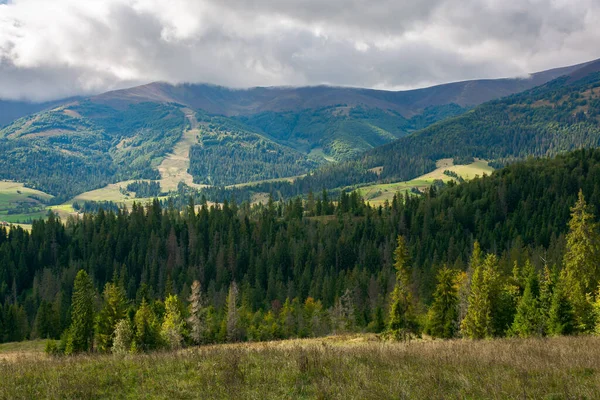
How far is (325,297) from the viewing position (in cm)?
14238

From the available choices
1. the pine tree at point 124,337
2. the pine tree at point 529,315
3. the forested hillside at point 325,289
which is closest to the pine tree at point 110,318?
the forested hillside at point 325,289

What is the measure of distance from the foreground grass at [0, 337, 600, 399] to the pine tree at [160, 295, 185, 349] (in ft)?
169

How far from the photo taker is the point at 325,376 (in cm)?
1883

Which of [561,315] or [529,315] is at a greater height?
[561,315]

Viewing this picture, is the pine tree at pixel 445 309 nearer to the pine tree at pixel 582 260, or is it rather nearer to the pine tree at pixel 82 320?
the pine tree at pixel 582 260

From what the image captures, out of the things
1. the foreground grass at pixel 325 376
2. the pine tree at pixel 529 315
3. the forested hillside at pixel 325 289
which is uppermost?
the foreground grass at pixel 325 376

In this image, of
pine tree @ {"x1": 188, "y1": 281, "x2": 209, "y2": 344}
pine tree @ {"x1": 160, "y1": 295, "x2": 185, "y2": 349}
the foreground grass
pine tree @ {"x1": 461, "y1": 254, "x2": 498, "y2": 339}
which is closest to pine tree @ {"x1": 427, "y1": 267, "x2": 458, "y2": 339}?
pine tree @ {"x1": 461, "y1": 254, "x2": 498, "y2": 339}

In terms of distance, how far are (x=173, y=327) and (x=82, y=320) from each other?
594 inches

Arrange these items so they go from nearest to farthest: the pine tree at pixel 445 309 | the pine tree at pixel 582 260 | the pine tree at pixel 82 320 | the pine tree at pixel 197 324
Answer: the pine tree at pixel 582 260 < the pine tree at pixel 445 309 < the pine tree at pixel 82 320 < the pine tree at pixel 197 324

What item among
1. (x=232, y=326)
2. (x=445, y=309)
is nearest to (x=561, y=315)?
(x=445, y=309)

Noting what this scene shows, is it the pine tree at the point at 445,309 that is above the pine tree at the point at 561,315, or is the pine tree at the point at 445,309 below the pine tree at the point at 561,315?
below

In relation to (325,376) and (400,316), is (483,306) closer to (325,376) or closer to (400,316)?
(400,316)

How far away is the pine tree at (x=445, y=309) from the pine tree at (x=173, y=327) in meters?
40.3

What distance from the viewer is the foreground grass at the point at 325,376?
16594 mm
